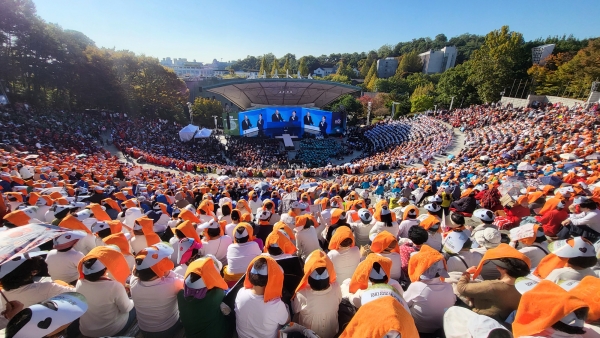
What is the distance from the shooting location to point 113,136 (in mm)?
23375

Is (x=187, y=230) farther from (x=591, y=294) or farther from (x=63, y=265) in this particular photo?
(x=591, y=294)

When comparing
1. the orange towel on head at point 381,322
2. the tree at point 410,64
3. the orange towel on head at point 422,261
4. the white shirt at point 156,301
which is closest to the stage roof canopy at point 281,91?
the white shirt at point 156,301

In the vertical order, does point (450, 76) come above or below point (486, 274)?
Result: above

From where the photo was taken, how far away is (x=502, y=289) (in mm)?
2502

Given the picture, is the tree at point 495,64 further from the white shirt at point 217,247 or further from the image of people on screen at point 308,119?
the white shirt at point 217,247

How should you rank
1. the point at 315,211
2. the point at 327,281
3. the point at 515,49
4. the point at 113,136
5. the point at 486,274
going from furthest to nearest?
the point at 515,49
the point at 113,136
the point at 315,211
the point at 486,274
the point at 327,281

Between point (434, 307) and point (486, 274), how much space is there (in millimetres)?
1308

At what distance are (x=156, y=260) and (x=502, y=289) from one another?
3.39 m

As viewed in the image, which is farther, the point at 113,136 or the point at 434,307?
the point at 113,136

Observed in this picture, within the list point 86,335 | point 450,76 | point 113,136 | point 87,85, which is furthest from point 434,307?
point 450,76

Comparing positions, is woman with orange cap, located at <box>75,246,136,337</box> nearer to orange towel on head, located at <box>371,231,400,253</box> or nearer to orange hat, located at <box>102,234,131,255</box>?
orange hat, located at <box>102,234,131,255</box>

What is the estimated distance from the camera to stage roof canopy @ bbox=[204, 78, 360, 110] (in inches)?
1364

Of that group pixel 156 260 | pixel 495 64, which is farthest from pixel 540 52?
pixel 156 260

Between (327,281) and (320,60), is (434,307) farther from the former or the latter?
(320,60)
